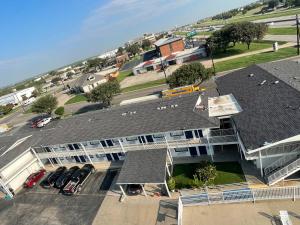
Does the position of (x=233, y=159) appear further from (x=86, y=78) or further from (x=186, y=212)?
(x=86, y=78)

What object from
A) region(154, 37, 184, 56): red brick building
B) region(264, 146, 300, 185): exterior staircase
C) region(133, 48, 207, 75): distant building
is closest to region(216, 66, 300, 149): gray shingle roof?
region(264, 146, 300, 185): exterior staircase

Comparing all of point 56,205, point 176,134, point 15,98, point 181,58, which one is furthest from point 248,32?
point 15,98

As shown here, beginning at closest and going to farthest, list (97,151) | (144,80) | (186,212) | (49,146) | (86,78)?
(186,212), (97,151), (49,146), (144,80), (86,78)

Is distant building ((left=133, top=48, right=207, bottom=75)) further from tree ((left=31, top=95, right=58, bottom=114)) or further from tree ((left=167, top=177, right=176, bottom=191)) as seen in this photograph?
tree ((left=167, top=177, right=176, bottom=191))

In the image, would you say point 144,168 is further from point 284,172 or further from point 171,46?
point 171,46

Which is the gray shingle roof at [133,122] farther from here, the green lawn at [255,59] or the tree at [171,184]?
the green lawn at [255,59]

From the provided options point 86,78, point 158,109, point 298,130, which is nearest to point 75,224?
point 158,109

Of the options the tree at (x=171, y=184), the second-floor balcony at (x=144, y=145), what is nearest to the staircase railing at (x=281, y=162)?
the second-floor balcony at (x=144, y=145)
